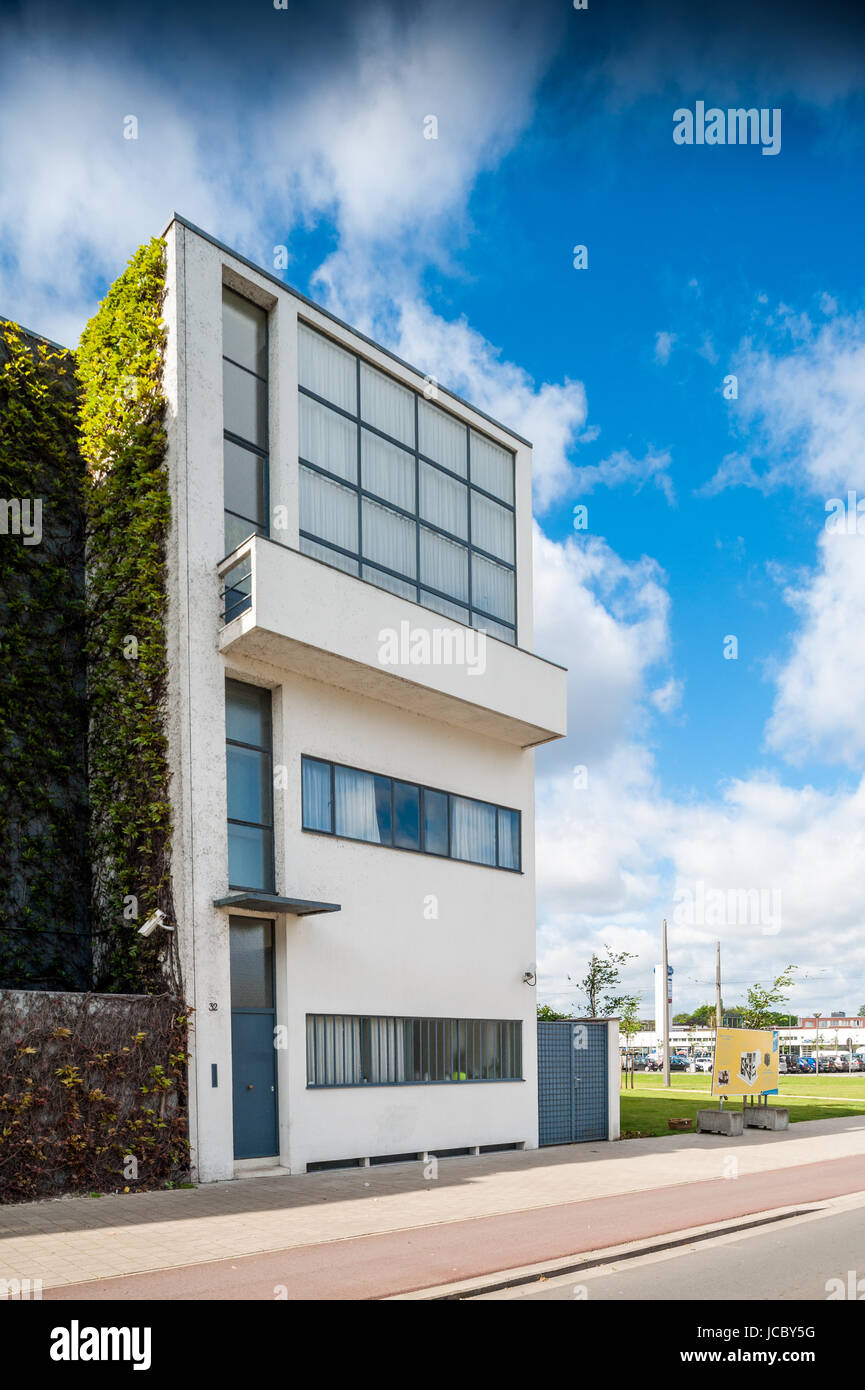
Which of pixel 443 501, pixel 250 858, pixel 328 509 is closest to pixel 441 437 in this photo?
pixel 443 501

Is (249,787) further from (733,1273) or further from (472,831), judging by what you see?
(733,1273)

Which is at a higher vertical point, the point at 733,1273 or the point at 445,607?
the point at 445,607

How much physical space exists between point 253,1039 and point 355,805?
170 inches

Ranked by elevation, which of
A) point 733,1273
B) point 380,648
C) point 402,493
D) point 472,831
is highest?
point 402,493

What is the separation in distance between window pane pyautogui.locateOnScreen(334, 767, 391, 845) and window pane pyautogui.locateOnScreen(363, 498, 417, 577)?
4.04 m

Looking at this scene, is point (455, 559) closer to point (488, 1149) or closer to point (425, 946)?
point (425, 946)

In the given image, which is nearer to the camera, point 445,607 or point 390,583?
point 390,583

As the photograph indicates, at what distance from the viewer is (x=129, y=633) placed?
714 inches

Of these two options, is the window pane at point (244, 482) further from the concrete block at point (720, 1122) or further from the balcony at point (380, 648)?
the concrete block at point (720, 1122)

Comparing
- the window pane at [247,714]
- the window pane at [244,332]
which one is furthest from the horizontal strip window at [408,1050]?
the window pane at [244,332]

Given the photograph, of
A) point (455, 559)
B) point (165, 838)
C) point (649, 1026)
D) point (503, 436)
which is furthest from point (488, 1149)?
point (649, 1026)

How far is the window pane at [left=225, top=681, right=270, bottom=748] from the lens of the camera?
18172 mm

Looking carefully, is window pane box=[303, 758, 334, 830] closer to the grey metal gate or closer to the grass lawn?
the grey metal gate

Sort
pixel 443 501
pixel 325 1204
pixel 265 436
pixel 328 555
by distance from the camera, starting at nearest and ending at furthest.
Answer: pixel 325 1204 → pixel 265 436 → pixel 328 555 → pixel 443 501
